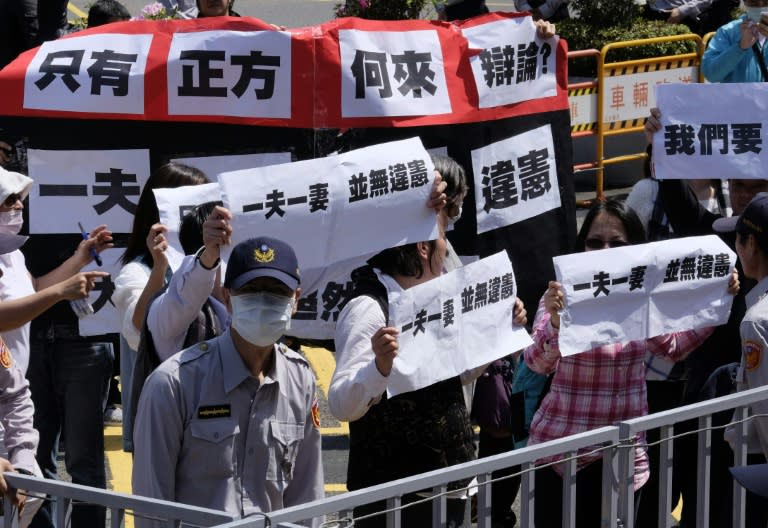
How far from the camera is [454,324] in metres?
4.74

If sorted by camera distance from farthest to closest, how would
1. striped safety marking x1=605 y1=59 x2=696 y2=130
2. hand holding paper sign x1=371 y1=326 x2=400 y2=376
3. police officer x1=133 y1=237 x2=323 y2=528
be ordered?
striped safety marking x1=605 y1=59 x2=696 y2=130 → hand holding paper sign x1=371 y1=326 x2=400 y2=376 → police officer x1=133 y1=237 x2=323 y2=528

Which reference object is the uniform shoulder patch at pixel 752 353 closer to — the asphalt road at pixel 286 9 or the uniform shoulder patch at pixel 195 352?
the uniform shoulder patch at pixel 195 352

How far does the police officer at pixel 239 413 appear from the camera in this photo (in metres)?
3.78

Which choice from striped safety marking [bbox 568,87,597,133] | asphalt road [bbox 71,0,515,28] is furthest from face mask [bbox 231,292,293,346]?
asphalt road [bbox 71,0,515,28]

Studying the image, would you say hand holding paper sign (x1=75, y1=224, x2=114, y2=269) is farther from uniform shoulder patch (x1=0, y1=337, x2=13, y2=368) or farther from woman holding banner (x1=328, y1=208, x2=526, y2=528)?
woman holding banner (x1=328, y1=208, x2=526, y2=528)

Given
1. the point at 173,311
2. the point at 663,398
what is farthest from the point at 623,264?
the point at 173,311

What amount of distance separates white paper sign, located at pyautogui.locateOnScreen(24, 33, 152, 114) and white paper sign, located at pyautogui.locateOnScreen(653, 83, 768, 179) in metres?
2.24

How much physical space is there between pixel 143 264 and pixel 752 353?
2.17 m

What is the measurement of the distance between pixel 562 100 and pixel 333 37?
1.23 meters

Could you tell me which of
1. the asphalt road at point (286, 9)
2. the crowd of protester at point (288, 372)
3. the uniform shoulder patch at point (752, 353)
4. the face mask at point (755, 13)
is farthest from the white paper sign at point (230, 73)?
the asphalt road at point (286, 9)

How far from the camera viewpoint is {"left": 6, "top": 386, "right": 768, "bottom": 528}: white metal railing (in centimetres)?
341

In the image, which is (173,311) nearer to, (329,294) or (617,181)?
(329,294)

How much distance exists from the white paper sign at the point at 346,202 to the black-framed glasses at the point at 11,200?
0.83 meters

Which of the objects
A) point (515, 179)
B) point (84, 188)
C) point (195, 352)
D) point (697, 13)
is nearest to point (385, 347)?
point (195, 352)
